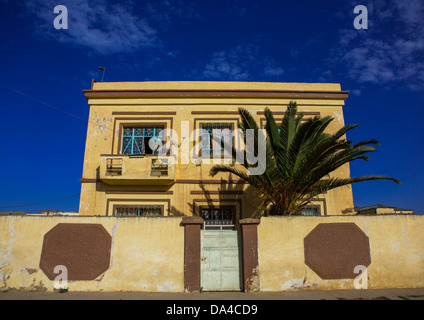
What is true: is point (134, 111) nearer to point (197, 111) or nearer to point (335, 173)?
point (197, 111)

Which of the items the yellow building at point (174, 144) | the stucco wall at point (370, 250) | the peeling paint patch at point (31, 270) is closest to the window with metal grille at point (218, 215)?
the yellow building at point (174, 144)

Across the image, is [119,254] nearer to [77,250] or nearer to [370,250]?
[77,250]

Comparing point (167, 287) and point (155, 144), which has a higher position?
point (155, 144)

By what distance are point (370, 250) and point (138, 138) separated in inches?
386

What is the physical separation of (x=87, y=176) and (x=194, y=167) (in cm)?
449

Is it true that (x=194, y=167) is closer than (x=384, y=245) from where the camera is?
No

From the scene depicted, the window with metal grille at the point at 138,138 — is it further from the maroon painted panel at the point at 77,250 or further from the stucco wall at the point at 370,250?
the stucco wall at the point at 370,250

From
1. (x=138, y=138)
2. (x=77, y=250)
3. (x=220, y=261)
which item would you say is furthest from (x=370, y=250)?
(x=138, y=138)

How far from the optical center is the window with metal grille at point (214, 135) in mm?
13375

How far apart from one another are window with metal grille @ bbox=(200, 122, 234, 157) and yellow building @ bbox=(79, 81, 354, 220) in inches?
2.0

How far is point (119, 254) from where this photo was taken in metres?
8.16

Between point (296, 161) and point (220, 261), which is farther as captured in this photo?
point (296, 161)

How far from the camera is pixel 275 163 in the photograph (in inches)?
376
